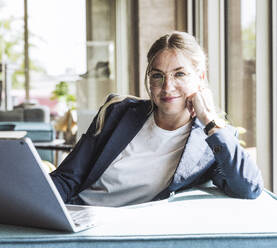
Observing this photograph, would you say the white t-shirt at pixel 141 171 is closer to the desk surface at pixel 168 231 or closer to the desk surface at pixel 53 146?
the desk surface at pixel 168 231

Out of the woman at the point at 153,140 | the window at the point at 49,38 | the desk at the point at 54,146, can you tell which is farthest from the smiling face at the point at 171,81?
the window at the point at 49,38

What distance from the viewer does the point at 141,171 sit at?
1882mm

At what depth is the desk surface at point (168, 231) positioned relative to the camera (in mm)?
1138

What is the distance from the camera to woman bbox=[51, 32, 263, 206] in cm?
179

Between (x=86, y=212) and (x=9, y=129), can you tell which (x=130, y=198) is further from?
(x=9, y=129)

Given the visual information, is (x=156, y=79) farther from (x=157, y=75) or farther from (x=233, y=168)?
(x=233, y=168)

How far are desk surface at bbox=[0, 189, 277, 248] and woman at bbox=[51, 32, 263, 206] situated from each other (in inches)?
15.6

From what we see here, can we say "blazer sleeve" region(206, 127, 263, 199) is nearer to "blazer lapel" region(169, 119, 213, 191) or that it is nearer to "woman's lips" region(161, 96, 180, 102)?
"blazer lapel" region(169, 119, 213, 191)

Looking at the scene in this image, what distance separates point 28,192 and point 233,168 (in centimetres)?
71

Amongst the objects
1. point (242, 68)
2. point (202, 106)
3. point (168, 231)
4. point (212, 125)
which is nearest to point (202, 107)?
point (202, 106)

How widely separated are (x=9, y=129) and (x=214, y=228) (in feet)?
12.7

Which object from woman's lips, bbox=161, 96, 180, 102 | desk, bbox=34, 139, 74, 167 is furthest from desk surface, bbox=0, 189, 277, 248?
desk, bbox=34, 139, 74, 167

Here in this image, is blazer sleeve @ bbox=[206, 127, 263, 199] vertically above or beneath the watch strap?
beneath

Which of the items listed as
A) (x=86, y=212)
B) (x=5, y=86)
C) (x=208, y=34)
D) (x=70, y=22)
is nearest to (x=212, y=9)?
(x=208, y=34)
